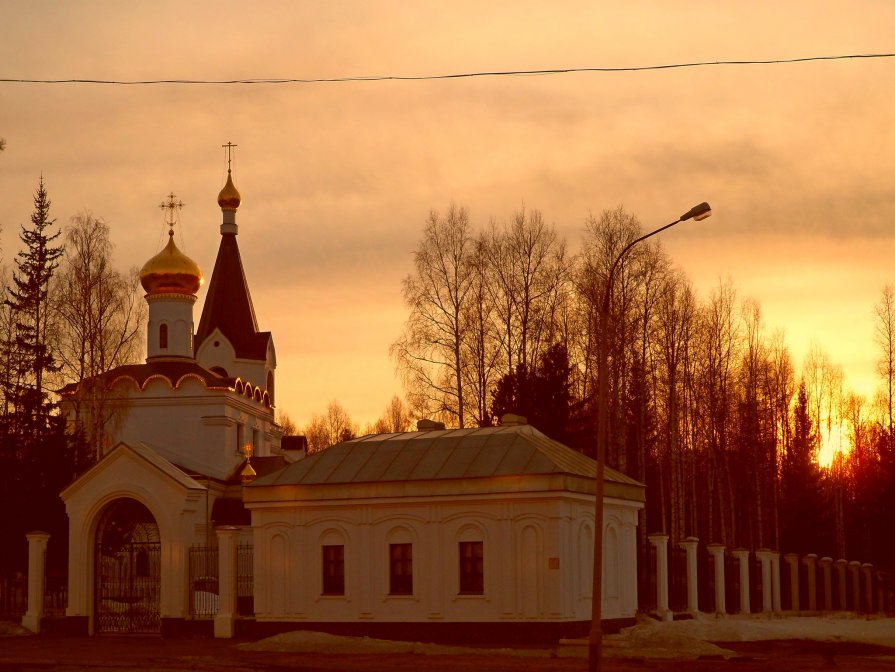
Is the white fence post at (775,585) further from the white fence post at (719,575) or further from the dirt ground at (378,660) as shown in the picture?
the dirt ground at (378,660)

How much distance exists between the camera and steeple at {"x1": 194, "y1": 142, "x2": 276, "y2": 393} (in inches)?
2296

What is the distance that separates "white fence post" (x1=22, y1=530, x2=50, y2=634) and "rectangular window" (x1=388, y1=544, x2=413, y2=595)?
10089mm

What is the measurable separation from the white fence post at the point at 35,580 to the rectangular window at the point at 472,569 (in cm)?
1189

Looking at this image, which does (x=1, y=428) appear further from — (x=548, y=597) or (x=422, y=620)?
(x=548, y=597)

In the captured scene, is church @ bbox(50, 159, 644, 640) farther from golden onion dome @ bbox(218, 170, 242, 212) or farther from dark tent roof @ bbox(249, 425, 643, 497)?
golden onion dome @ bbox(218, 170, 242, 212)

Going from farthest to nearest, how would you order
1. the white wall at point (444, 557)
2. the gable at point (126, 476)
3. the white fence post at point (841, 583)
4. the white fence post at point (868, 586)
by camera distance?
the white fence post at point (868, 586) → the white fence post at point (841, 583) → the gable at point (126, 476) → the white wall at point (444, 557)

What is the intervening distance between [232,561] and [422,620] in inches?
199

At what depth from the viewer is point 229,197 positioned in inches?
2456

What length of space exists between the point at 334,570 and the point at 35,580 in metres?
8.69

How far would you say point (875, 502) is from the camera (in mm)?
55750

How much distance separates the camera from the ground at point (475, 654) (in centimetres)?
2478

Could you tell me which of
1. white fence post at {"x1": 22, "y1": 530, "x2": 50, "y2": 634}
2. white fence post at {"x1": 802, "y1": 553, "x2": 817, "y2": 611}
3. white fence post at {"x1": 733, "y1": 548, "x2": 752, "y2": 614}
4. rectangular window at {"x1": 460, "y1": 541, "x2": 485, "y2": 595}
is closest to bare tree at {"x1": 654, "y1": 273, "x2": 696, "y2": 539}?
white fence post at {"x1": 733, "y1": 548, "x2": 752, "y2": 614}

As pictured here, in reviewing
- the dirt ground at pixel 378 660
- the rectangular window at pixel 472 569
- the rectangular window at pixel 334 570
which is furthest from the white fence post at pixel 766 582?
the rectangular window at pixel 334 570

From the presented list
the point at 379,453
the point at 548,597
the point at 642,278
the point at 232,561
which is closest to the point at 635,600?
the point at 548,597
